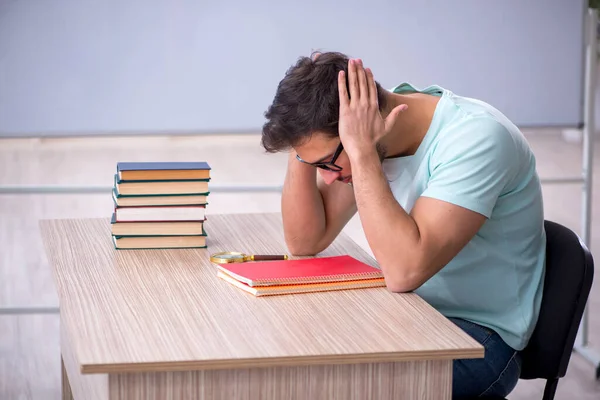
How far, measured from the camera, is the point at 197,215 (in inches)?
79.2

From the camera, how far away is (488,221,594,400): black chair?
68.0 inches

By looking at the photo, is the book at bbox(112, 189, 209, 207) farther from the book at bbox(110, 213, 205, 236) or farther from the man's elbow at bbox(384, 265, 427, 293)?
the man's elbow at bbox(384, 265, 427, 293)

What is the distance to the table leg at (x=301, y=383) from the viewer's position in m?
1.33

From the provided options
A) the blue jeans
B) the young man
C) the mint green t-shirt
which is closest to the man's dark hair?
the young man

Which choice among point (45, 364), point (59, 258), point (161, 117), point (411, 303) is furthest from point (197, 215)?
point (45, 364)

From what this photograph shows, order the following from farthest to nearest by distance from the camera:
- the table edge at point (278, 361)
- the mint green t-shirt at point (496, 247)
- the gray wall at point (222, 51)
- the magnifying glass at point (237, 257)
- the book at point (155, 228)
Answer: the gray wall at point (222, 51)
the book at point (155, 228)
the magnifying glass at point (237, 257)
the mint green t-shirt at point (496, 247)
the table edge at point (278, 361)

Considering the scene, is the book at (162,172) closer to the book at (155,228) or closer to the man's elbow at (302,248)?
the book at (155,228)

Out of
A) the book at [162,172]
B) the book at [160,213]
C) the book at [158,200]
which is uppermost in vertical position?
the book at [162,172]

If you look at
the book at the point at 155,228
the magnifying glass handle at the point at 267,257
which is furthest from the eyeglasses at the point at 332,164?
the book at the point at 155,228

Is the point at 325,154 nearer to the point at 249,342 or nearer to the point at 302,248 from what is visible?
the point at 302,248

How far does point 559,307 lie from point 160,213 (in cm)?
87

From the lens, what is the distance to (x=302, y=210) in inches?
80.7

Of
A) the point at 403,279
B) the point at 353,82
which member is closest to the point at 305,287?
the point at 403,279

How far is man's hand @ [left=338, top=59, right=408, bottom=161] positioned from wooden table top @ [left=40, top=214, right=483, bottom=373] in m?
0.28
